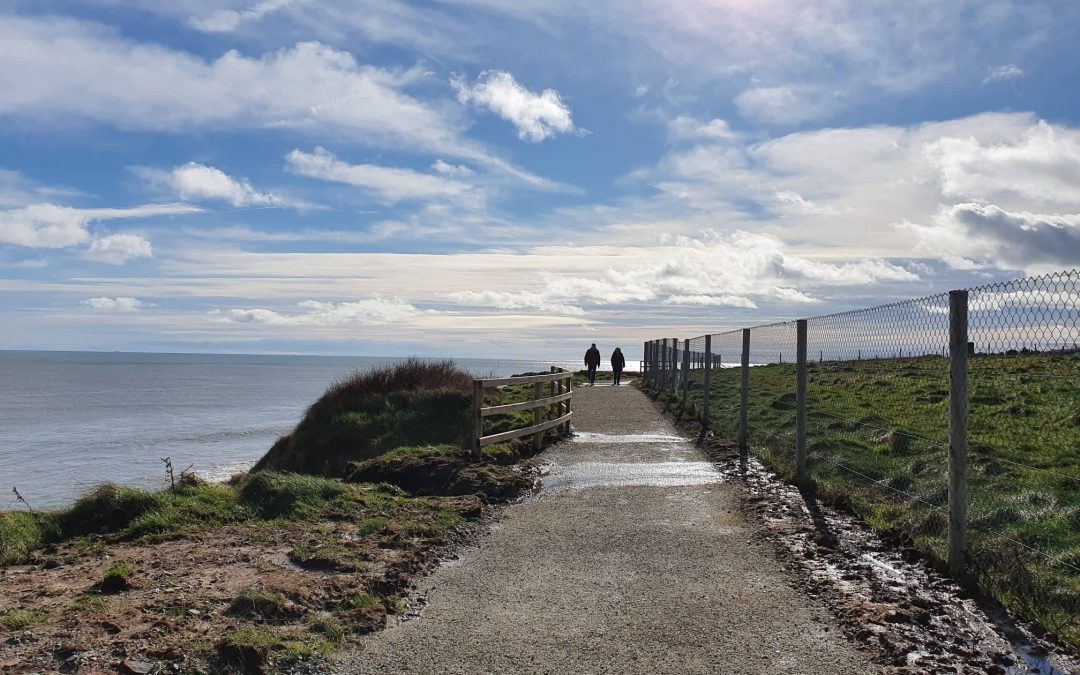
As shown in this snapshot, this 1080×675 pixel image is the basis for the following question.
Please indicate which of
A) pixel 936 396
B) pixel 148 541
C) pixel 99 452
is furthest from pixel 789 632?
pixel 99 452

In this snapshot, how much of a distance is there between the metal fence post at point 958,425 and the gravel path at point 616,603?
1238 millimetres

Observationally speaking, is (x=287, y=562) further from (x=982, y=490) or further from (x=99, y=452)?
(x=99, y=452)

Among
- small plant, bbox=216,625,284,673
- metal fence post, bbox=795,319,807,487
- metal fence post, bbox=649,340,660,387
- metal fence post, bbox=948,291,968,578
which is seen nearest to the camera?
small plant, bbox=216,625,284,673

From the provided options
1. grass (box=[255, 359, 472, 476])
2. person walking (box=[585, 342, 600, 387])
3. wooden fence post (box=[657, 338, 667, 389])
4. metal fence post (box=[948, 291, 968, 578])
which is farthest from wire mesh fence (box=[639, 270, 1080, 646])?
person walking (box=[585, 342, 600, 387])

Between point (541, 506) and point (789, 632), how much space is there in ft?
15.7

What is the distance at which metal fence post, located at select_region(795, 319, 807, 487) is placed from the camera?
401 inches

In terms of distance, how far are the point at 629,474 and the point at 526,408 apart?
8.56 ft

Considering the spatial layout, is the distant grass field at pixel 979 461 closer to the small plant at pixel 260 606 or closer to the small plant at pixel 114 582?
the small plant at pixel 260 606

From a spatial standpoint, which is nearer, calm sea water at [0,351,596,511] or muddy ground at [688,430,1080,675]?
muddy ground at [688,430,1080,675]

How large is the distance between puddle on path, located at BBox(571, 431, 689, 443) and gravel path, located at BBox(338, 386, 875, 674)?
5.48 m

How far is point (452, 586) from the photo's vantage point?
6605 millimetres

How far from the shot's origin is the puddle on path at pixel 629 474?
37.3ft

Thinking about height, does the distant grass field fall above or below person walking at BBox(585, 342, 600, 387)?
below

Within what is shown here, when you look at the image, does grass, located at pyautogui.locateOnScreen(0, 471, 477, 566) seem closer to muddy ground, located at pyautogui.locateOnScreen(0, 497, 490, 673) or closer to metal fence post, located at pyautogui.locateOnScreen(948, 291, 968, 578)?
muddy ground, located at pyautogui.locateOnScreen(0, 497, 490, 673)
